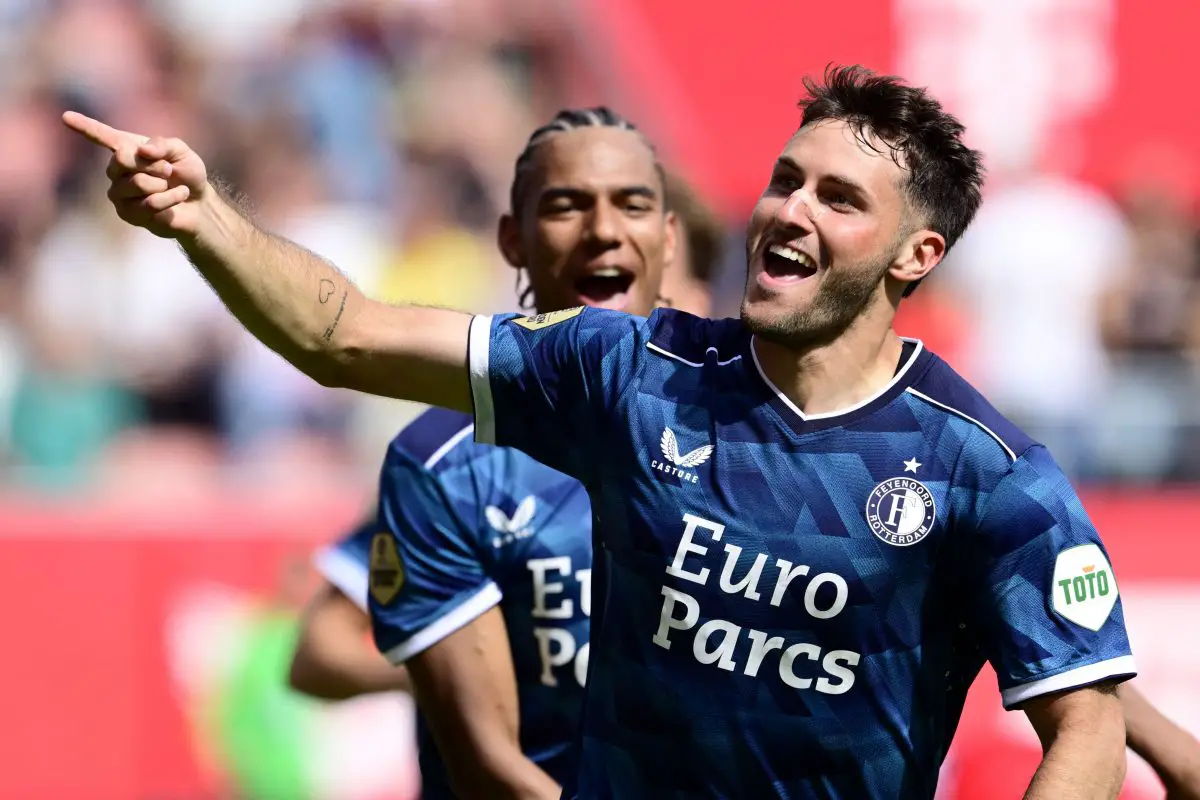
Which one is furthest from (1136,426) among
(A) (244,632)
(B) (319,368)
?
(B) (319,368)

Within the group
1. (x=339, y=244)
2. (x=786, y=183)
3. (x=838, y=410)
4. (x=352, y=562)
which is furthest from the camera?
(x=339, y=244)

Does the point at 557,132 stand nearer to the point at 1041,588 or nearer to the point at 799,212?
the point at 799,212

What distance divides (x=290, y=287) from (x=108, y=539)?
18.3 ft

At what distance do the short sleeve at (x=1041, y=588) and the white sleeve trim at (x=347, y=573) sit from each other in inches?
89.5

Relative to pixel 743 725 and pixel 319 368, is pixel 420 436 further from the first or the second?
pixel 743 725

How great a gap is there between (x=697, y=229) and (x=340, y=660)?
1923 millimetres

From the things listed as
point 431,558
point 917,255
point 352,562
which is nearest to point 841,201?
point 917,255

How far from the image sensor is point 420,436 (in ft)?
15.6

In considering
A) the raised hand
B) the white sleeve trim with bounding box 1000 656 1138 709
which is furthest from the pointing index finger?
the white sleeve trim with bounding box 1000 656 1138 709

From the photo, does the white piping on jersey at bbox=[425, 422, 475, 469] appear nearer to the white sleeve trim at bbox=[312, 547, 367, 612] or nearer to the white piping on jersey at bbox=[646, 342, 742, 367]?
the white sleeve trim at bbox=[312, 547, 367, 612]

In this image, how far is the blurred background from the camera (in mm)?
8781

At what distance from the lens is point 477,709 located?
182 inches

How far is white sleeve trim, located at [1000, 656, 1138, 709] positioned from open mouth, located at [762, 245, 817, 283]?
94 cm

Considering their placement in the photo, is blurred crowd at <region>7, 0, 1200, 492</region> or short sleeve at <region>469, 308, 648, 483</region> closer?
short sleeve at <region>469, 308, 648, 483</region>
